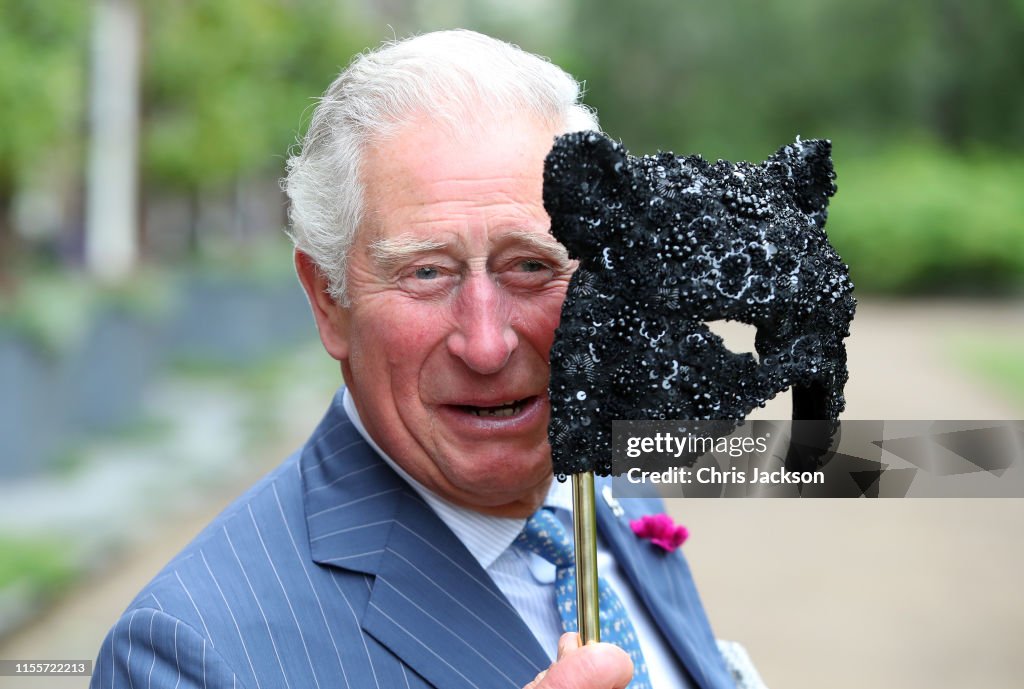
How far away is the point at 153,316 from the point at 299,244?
9.87m

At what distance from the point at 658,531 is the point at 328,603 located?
2.99ft

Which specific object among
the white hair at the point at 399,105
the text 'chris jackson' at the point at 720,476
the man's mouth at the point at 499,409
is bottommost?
the text 'chris jackson' at the point at 720,476

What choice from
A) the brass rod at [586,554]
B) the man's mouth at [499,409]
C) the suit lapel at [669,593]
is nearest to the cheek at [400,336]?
the man's mouth at [499,409]

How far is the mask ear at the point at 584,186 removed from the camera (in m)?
1.70

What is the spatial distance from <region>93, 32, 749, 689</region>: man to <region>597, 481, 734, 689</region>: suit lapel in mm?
306

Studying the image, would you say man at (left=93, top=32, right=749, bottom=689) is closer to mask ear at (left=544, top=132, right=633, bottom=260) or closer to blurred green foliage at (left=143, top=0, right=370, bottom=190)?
mask ear at (left=544, top=132, right=633, bottom=260)

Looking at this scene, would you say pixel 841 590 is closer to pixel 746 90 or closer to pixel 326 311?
pixel 326 311

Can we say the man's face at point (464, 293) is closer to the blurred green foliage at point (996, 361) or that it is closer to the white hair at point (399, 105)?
the white hair at point (399, 105)

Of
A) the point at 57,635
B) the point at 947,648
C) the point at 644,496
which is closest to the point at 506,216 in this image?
the point at 644,496

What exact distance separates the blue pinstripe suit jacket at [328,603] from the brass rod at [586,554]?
318mm

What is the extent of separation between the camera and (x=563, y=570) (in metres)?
2.24

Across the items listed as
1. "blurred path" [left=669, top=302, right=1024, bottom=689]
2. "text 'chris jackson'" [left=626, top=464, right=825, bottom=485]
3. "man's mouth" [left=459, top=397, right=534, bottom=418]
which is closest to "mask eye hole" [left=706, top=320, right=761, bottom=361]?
"text 'chris jackson'" [left=626, top=464, right=825, bottom=485]

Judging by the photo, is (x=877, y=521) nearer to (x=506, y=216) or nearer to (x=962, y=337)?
(x=506, y=216)

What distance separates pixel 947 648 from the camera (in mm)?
6680
